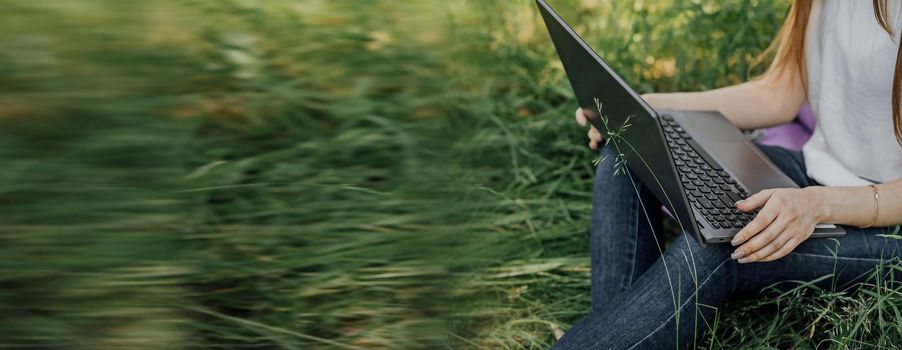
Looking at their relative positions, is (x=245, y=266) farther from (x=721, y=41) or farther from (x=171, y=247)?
(x=721, y=41)

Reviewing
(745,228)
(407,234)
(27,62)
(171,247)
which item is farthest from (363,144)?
(745,228)

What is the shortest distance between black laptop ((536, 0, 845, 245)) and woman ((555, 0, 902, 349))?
0.05 m

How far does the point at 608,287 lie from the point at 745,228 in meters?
0.43

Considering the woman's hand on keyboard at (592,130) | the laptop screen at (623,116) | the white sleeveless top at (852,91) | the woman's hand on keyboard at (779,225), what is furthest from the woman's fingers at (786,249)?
the woman's hand on keyboard at (592,130)

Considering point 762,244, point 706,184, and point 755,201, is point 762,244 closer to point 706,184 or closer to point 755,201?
point 755,201

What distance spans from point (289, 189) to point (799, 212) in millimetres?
963

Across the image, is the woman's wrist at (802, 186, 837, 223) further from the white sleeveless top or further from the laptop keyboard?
the white sleeveless top

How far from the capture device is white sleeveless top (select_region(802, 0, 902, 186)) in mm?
1564

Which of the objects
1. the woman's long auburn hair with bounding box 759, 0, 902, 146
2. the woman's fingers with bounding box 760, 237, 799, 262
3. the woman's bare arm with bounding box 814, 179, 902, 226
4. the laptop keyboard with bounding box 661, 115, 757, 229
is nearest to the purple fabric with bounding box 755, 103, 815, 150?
the woman's long auburn hair with bounding box 759, 0, 902, 146

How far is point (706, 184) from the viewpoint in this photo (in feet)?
5.18

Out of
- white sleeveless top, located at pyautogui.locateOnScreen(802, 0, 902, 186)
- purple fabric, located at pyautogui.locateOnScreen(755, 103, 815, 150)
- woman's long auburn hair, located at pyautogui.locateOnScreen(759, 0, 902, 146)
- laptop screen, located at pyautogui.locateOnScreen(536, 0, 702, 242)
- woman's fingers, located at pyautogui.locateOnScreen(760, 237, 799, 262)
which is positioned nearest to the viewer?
laptop screen, located at pyautogui.locateOnScreen(536, 0, 702, 242)

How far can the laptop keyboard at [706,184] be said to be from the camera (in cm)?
147

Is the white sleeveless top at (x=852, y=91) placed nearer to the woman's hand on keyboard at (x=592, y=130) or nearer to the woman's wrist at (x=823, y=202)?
the woman's wrist at (x=823, y=202)

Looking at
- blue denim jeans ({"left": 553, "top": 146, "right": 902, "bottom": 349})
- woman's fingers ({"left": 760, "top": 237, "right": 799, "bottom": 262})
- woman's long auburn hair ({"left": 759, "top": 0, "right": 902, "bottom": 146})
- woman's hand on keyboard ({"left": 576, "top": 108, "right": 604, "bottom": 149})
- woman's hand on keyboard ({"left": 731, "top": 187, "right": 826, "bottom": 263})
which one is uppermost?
woman's long auburn hair ({"left": 759, "top": 0, "right": 902, "bottom": 146})
